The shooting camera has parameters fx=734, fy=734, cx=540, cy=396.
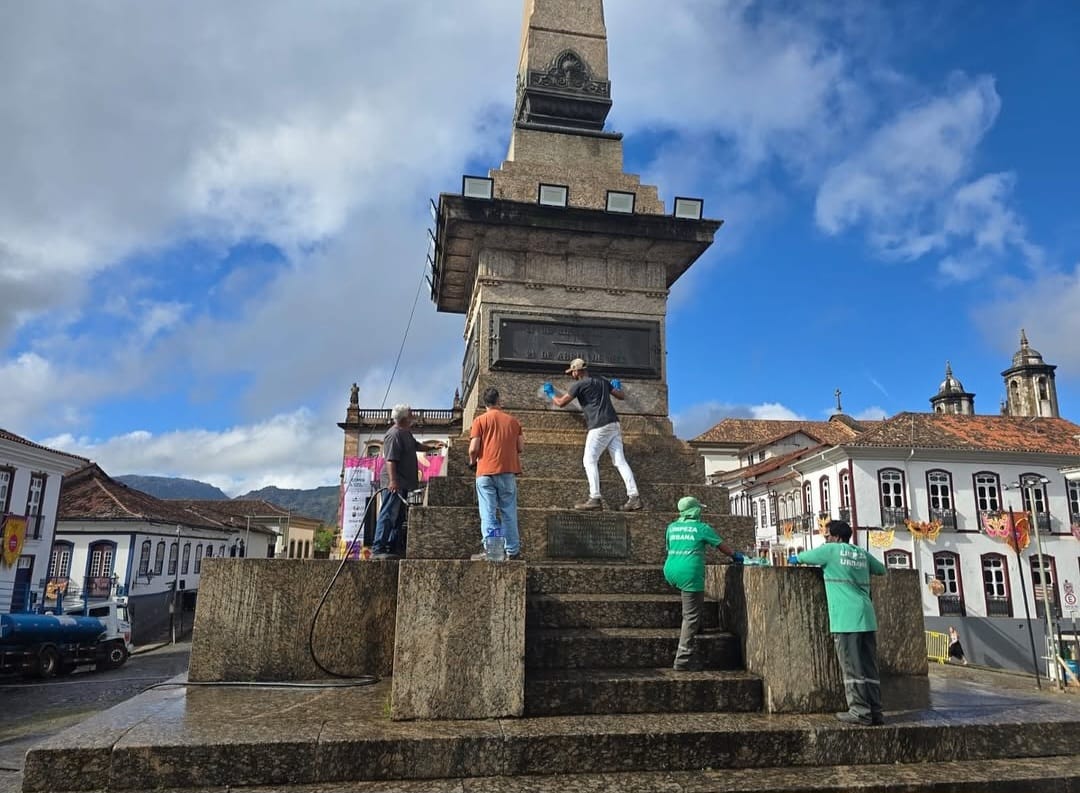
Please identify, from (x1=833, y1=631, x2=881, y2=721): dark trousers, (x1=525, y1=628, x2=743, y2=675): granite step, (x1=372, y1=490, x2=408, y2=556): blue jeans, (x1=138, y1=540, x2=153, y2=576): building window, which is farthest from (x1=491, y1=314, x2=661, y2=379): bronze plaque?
(x1=138, y1=540, x2=153, y2=576): building window

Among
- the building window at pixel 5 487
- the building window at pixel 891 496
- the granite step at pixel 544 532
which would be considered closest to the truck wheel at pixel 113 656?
the building window at pixel 5 487

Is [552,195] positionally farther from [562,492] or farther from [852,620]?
[852,620]

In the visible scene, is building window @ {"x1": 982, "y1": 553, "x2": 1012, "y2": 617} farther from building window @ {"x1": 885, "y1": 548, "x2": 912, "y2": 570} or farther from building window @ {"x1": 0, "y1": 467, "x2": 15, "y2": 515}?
building window @ {"x1": 0, "y1": 467, "x2": 15, "y2": 515}

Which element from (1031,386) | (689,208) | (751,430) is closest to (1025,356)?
(1031,386)

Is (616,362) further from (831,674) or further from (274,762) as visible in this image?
(274,762)

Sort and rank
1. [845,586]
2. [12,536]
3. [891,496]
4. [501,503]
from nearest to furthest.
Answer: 1. [845,586]
2. [501,503]
3. [12,536]
4. [891,496]

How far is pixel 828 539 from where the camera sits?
5.08m

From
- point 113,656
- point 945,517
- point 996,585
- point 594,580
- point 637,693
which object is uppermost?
point 945,517

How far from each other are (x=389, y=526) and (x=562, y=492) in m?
1.78

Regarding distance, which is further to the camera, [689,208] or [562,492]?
[689,208]

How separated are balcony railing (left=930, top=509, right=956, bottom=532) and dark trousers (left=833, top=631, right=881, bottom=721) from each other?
30.4 meters

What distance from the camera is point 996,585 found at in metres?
30.6

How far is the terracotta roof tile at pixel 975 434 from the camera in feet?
105

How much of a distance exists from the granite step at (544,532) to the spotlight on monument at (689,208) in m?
3.90
